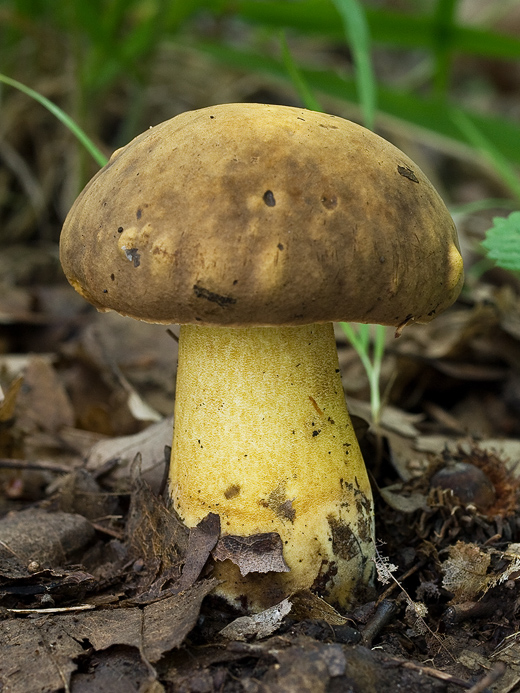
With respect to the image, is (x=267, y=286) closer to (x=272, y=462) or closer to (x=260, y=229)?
(x=260, y=229)

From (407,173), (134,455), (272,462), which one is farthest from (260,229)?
(134,455)

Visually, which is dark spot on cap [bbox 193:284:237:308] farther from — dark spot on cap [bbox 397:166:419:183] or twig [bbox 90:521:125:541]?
twig [bbox 90:521:125:541]

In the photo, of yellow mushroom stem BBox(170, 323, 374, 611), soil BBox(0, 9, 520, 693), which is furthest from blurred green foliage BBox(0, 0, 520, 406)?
yellow mushroom stem BBox(170, 323, 374, 611)

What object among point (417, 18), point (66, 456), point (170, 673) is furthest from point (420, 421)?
point (417, 18)

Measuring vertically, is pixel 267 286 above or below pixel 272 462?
above

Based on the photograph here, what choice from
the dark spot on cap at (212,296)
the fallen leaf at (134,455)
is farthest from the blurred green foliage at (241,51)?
the dark spot on cap at (212,296)

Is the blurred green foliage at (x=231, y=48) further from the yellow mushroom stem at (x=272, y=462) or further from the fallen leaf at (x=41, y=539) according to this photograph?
the fallen leaf at (x=41, y=539)

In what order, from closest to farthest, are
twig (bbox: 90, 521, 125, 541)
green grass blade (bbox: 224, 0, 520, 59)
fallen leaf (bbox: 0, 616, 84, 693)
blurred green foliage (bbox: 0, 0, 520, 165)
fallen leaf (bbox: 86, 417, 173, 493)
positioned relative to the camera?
fallen leaf (bbox: 0, 616, 84, 693)
twig (bbox: 90, 521, 125, 541)
fallen leaf (bbox: 86, 417, 173, 493)
blurred green foliage (bbox: 0, 0, 520, 165)
green grass blade (bbox: 224, 0, 520, 59)
